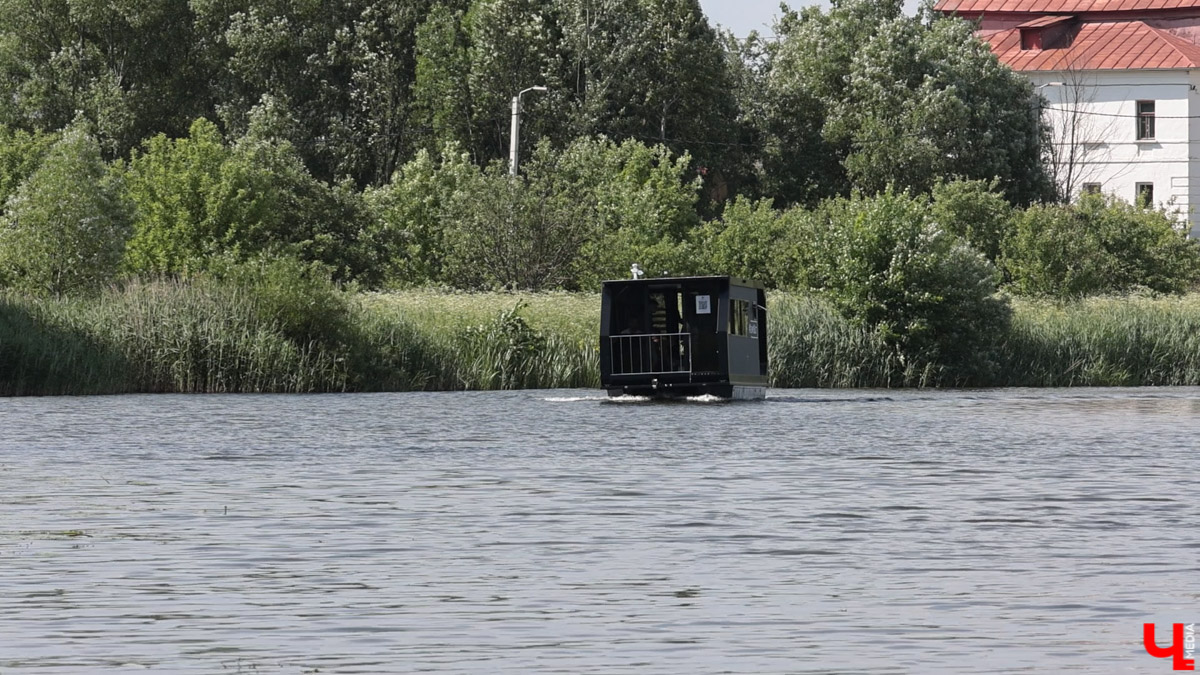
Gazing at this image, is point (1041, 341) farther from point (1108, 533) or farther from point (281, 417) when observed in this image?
point (1108, 533)

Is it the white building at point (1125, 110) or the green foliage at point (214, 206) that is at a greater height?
the white building at point (1125, 110)

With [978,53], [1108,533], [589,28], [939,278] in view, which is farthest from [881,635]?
[978,53]

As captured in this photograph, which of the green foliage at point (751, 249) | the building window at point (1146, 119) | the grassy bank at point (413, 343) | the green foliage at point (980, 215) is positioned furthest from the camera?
the building window at point (1146, 119)

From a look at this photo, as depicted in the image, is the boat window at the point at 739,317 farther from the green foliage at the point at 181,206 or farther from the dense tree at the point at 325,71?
the dense tree at the point at 325,71

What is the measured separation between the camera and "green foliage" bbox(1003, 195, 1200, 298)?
71.1 metres

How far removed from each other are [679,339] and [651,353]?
0.66m

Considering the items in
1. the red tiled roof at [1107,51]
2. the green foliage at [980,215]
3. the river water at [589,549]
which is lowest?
the river water at [589,549]

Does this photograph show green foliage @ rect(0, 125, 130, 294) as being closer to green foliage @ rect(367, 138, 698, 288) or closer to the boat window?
green foliage @ rect(367, 138, 698, 288)

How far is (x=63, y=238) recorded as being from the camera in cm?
5150

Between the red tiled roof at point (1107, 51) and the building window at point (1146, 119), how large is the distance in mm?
1820

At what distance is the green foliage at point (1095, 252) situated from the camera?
7106 cm

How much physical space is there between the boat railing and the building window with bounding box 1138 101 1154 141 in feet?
180

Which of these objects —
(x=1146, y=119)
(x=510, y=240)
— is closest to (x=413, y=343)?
(x=510, y=240)

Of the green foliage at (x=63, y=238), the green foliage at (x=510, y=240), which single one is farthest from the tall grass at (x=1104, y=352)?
the green foliage at (x=63, y=238)
